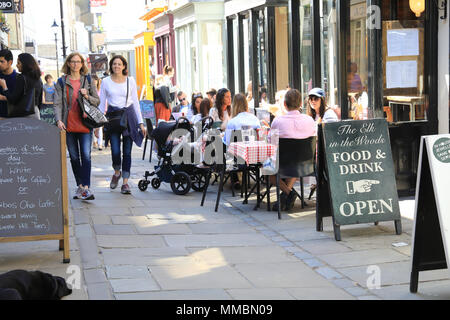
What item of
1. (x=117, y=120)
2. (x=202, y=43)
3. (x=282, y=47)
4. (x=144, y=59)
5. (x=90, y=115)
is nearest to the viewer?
(x=90, y=115)

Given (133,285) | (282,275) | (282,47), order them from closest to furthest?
1. (133,285)
2. (282,275)
3. (282,47)

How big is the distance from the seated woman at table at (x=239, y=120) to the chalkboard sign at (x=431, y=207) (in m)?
4.60

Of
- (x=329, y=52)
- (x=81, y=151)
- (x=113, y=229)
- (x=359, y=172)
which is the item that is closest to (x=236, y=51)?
(x=329, y=52)

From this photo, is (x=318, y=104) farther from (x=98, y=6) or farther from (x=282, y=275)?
(x=98, y=6)

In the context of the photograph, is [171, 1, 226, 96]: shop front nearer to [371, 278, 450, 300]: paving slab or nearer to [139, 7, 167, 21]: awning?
[139, 7, 167, 21]: awning

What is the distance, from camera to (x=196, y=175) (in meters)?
11.0

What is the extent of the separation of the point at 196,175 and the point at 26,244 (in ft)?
13.5

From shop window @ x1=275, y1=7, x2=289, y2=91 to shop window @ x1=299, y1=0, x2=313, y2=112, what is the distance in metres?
0.75

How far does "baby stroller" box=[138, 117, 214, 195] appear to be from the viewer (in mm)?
10805

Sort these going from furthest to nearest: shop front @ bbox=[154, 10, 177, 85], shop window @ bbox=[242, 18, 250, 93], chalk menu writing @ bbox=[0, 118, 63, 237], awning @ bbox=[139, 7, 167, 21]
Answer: awning @ bbox=[139, 7, 167, 21] → shop front @ bbox=[154, 10, 177, 85] → shop window @ bbox=[242, 18, 250, 93] → chalk menu writing @ bbox=[0, 118, 63, 237]

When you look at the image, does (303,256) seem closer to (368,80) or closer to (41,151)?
(41,151)

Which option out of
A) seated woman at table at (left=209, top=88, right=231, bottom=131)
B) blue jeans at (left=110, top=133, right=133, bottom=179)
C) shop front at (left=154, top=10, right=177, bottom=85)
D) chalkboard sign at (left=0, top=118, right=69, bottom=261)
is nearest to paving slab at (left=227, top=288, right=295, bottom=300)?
chalkboard sign at (left=0, top=118, right=69, bottom=261)

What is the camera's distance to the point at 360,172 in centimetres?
748

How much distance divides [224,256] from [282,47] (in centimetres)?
756
